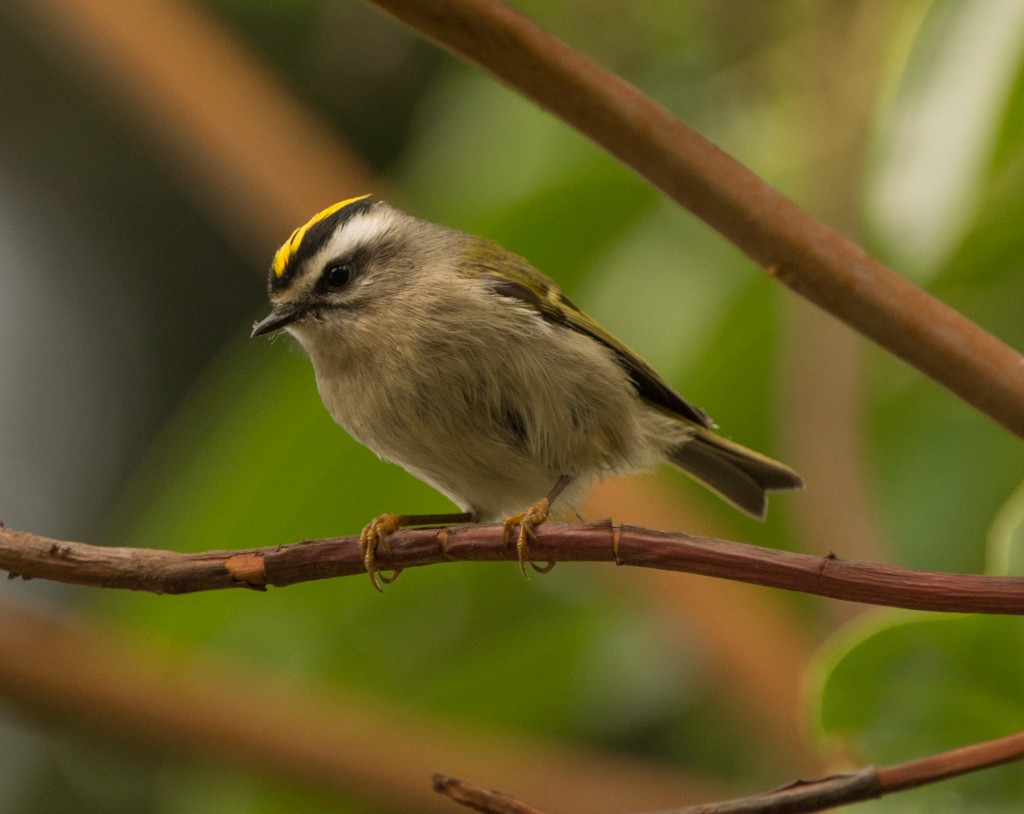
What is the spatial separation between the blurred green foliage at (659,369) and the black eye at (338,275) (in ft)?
1.40

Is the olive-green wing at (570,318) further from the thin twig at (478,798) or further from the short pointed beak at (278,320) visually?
the thin twig at (478,798)

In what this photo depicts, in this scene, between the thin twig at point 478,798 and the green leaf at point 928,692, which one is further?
the green leaf at point 928,692

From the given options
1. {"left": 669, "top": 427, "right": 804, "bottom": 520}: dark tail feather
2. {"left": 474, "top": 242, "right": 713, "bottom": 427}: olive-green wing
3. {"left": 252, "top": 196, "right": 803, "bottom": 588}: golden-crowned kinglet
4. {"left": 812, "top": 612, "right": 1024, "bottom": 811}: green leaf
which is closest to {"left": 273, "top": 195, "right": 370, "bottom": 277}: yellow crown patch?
{"left": 252, "top": 196, "right": 803, "bottom": 588}: golden-crowned kinglet

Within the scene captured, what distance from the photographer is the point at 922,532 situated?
79.8 inches

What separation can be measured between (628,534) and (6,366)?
290 cm

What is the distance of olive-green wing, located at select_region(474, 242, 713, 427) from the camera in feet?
5.46

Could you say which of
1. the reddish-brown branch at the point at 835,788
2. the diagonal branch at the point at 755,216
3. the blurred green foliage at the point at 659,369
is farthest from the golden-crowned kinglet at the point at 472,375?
the reddish-brown branch at the point at 835,788

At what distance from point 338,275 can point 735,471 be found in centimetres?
63

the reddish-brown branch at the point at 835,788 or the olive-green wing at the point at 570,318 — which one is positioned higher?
the olive-green wing at the point at 570,318

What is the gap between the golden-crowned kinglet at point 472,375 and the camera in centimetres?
155

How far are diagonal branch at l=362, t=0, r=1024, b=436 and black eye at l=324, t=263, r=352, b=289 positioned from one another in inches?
26.8

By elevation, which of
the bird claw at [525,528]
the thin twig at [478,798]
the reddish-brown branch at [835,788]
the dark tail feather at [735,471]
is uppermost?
the dark tail feather at [735,471]

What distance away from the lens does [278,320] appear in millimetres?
1651

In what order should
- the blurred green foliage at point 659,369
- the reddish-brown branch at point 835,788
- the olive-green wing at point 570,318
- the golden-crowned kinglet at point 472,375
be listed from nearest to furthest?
1. the reddish-brown branch at point 835,788
2. the golden-crowned kinglet at point 472,375
3. the olive-green wing at point 570,318
4. the blurred green foliage at point 659,369
